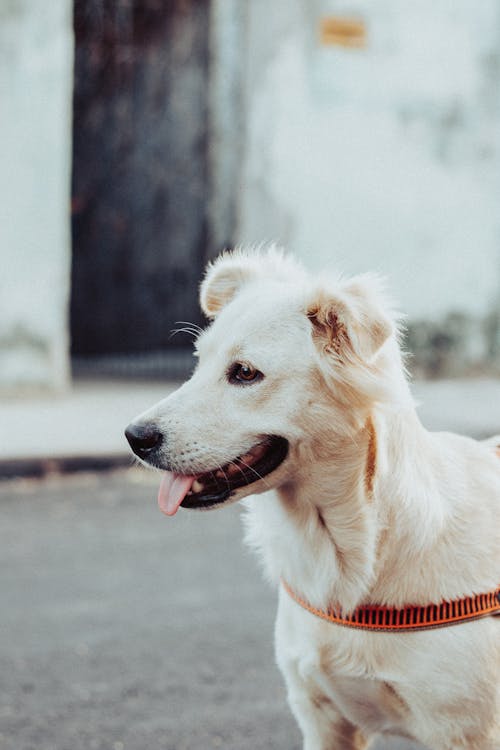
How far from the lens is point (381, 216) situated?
1052cm

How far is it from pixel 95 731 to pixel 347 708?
50.9 inches

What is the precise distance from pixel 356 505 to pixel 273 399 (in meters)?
0.32

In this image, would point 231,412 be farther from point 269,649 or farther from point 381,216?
point 381,216

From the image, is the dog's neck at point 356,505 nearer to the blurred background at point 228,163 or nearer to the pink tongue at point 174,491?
the pink tongue at point 174,491

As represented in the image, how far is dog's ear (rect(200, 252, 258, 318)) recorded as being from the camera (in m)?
2.83

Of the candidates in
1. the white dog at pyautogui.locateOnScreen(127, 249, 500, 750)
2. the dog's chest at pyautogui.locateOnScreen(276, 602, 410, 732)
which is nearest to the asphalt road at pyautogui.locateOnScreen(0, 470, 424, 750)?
the dog's chest at pyautogui.locateOnScreen(276, 602, 410, 732)

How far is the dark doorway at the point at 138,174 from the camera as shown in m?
11.4

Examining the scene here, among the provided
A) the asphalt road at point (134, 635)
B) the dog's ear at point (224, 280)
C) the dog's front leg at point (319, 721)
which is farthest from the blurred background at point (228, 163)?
the dog's front leg at point (319, 721)

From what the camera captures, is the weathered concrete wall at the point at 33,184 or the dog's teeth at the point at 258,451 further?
the weathered concrete wall at the point at 33,184

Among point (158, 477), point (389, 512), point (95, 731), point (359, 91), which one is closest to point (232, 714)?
point (95, 731)

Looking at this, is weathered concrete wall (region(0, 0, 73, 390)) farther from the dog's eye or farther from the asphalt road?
the dog's eye

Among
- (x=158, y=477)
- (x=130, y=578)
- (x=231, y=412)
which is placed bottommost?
(x=158, y=477)

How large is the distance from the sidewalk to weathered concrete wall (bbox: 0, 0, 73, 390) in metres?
0.53

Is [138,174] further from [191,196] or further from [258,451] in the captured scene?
[258,451]
